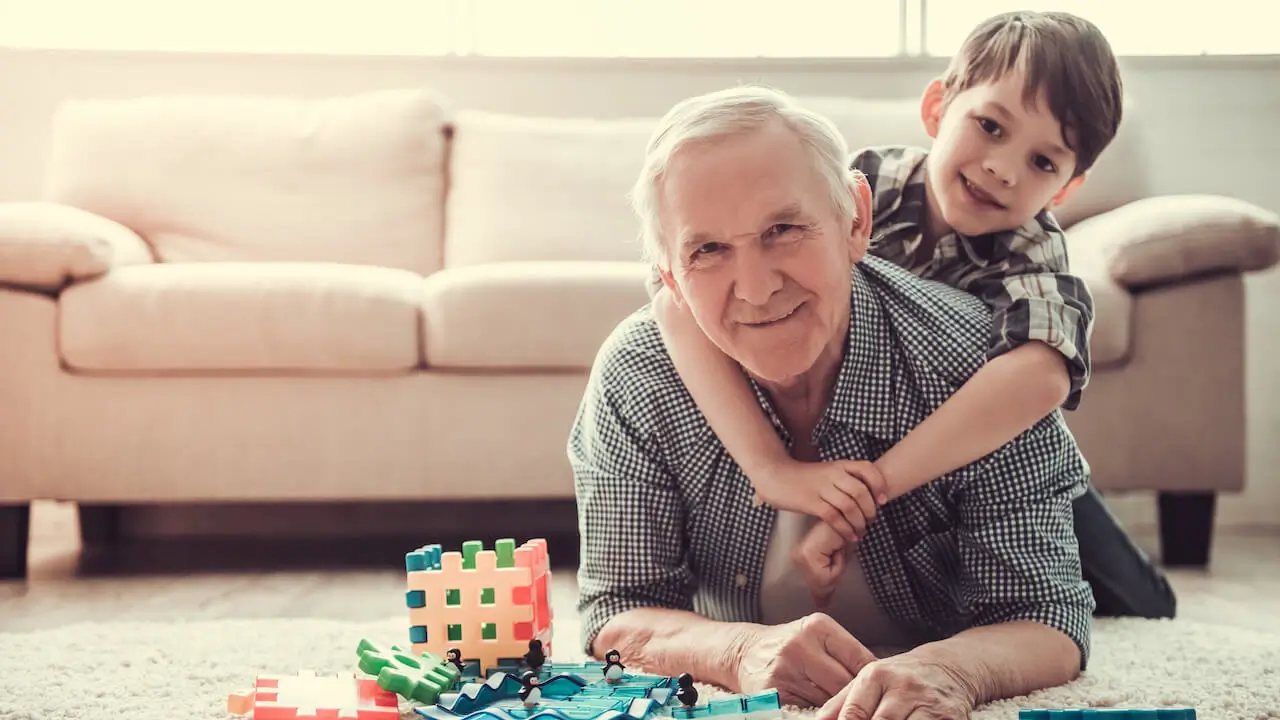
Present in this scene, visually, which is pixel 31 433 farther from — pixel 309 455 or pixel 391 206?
pixel 391 206

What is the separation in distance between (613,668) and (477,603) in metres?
0.18

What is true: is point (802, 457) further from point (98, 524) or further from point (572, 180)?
point (98, 524)

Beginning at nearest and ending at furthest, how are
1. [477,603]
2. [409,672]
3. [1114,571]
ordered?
[409,672]
[477,603]
[1114,571]

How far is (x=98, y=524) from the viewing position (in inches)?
117

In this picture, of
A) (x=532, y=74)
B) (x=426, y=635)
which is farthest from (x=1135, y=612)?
(x=532, y=74)

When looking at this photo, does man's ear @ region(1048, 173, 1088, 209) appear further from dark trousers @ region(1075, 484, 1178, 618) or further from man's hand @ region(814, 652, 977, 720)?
man's hand @ region(814, 652, 977, 720)

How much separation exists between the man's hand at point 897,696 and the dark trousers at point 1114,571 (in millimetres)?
721

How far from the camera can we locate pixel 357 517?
3.13 metres

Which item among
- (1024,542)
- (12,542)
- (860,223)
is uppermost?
(860,223)

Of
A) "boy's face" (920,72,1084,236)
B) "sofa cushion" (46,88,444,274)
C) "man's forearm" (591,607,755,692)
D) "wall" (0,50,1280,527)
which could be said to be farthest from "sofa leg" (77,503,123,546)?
"boy's face" (920,72,1084,236)

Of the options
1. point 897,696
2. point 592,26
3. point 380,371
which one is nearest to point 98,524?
point 380,371

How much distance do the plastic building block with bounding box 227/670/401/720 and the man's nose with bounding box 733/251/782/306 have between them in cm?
52

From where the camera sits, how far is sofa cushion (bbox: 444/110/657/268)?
9.81ft

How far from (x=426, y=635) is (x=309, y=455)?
1101 millimetres
